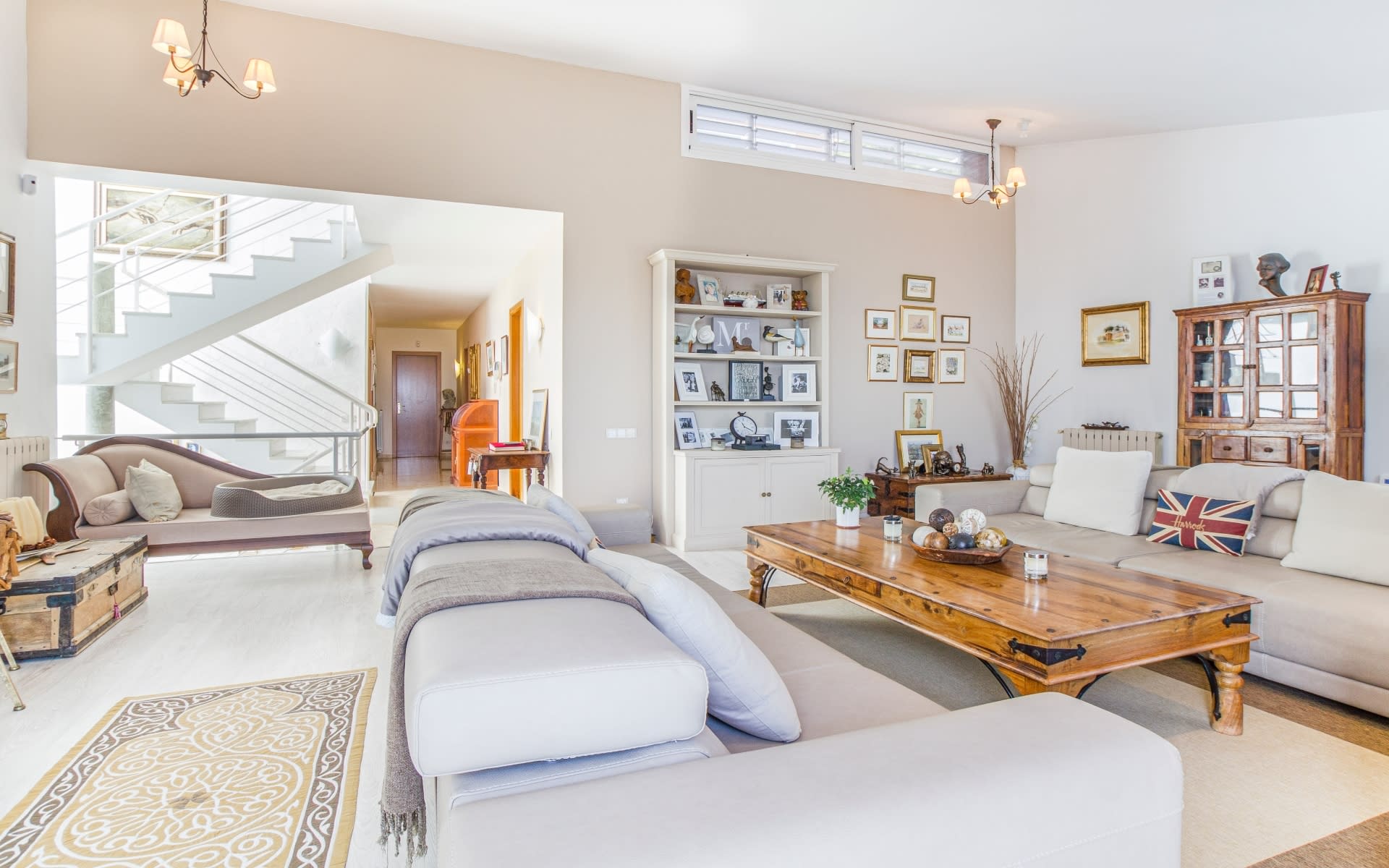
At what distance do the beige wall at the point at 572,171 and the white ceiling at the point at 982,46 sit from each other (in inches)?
10.6

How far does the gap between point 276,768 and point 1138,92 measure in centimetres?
644

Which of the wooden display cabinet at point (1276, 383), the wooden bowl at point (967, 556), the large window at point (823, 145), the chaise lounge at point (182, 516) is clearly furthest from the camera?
the large window at point (823, 145)

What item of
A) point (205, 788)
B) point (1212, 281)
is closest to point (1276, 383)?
point (1212, 281)

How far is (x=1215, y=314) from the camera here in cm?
550

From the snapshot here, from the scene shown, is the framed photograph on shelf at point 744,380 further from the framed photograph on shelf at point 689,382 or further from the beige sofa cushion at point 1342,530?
the beige sofa cushion at point 1342,530

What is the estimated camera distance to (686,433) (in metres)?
5.77

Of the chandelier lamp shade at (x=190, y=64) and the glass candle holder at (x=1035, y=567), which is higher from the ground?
the chandelier lamp shade at (x=190, y=64)

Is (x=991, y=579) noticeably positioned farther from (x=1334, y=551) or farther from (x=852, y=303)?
(x=852, y=303)

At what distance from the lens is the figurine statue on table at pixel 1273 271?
522 centimetres

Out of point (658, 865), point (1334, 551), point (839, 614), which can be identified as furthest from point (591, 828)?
point (1334, 551)

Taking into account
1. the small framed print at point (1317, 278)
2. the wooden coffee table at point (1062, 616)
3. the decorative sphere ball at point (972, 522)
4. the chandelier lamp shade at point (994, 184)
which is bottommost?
the wooden coffee table at point (1062, 616)

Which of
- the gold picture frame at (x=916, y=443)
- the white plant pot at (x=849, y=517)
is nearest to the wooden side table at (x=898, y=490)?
the gold picture frame at (x=916, y=443)

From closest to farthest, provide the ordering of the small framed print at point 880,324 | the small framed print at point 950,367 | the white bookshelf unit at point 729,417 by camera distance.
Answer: the white bookshelf unit at point 729,417 → the small framed print at point 880,324 → the small framed print at point 950,367

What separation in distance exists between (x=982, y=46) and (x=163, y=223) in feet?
25.7
